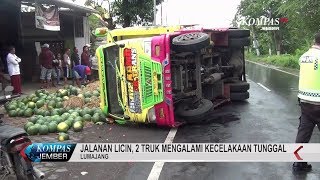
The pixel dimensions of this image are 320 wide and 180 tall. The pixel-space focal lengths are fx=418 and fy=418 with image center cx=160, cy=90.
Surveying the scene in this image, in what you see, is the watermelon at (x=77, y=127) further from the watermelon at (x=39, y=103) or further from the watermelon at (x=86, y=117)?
the watermelon at (x=39, y=103)

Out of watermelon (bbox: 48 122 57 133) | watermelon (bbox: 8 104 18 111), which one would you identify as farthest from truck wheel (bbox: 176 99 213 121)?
watermelon (bbox: 8 104 18 111)

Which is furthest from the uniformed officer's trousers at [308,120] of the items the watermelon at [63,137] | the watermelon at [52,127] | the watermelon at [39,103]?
the watermelon at [39,103]

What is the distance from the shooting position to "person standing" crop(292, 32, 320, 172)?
545 cm

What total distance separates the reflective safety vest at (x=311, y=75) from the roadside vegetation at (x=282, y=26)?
14.1 metres

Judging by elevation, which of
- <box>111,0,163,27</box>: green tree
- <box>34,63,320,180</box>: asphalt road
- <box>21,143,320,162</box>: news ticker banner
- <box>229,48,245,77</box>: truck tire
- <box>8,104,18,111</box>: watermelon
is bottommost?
<box>34,63,320,180</box>: asphalt road

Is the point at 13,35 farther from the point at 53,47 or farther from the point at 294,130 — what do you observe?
the point at 294,130

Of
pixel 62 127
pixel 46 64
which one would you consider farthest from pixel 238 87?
pixel 46 64

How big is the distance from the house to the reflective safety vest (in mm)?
11400

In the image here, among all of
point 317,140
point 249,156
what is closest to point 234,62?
point 317,140

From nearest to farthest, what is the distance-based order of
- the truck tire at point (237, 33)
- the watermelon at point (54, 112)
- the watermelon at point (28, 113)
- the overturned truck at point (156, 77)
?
the overturned truck at point (156, 77) < the watermelon at point (54, 112) < the watermelon at point (28, 113) < the truck tire at point (237, 33)

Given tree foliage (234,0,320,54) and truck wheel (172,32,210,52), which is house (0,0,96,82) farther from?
tree foliage (234,0,320,54)

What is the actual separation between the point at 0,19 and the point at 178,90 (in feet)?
34.1

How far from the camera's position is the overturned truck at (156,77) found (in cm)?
798

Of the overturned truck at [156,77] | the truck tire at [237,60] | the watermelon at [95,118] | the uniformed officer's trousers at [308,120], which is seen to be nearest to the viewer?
the uniformed officer's trousers at [308,120]
